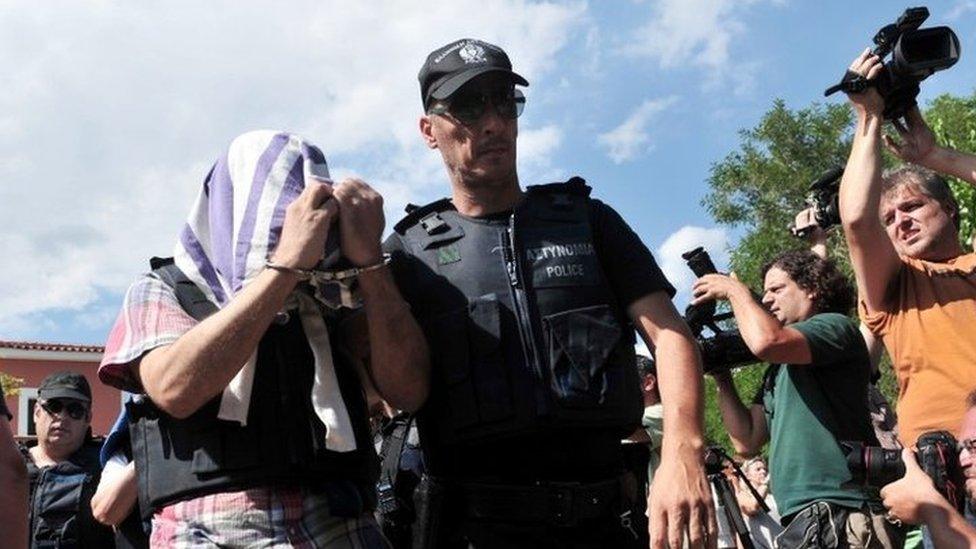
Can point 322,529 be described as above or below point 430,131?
below

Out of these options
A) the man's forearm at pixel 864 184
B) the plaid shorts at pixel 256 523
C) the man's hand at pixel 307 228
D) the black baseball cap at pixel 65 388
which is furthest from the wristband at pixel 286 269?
the black baseball cap at pixel 65 388

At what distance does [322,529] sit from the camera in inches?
99.6

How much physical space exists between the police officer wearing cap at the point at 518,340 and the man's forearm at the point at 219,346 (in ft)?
2.34

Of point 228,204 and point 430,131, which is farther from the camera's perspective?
point 430,131

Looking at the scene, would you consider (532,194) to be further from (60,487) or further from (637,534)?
(60,487)

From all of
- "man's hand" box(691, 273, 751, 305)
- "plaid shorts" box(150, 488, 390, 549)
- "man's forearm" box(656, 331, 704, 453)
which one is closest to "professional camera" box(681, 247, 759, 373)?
"man's hand" box(691, 273, 751, 305)

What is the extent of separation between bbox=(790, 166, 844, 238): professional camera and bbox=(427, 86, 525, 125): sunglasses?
9.27 feet

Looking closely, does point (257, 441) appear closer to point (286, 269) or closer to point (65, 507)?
point (286, 269)

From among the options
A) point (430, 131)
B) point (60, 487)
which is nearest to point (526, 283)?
point (430, 131)

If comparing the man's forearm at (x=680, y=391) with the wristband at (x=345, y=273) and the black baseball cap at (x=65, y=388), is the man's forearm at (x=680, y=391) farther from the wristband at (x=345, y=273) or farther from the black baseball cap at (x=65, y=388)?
the black baseball cap at (x=65, y=388)

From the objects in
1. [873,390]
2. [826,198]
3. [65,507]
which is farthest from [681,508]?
[65,507]

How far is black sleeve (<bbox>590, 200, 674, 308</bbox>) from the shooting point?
3078 millimetres

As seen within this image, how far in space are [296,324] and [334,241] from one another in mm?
232

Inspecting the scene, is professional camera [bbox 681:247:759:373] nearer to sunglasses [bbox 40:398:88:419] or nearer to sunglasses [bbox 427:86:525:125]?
sunglasses [bbox 427:86:525:125]
